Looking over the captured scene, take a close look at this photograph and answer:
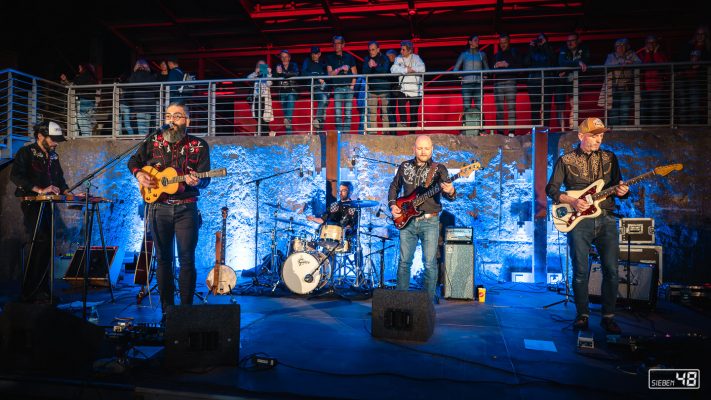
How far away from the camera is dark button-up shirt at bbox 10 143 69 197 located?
6.36 metres

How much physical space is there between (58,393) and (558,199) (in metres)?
4.90

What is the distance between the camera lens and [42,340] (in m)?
3.64

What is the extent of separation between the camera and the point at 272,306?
21.7ft

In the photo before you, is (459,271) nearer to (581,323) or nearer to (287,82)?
(581,323)

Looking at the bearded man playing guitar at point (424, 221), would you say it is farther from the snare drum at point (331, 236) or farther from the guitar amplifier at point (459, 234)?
the snare drum at point (331, 236)

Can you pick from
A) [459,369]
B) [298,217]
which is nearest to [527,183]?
[298,217]

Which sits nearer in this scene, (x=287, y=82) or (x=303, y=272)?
(x=303, y=272)

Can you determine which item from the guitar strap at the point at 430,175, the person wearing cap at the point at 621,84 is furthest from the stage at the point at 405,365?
the person wearing cap at the point at 621,84

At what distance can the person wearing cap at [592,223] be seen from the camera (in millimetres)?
4957

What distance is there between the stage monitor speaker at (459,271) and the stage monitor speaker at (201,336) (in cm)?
425

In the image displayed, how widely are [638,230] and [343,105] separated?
230 inches

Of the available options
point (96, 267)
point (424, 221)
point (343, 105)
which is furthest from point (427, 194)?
point (96, 267)

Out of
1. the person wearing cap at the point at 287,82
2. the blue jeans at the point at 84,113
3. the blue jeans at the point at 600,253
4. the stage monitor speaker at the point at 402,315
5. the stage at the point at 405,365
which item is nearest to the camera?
the stage at the point at 405,365

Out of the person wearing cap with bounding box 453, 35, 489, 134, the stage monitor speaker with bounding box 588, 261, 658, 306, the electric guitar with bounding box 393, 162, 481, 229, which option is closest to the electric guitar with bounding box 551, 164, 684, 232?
the electric guitar with bounding box 393, 162, 481, 229
